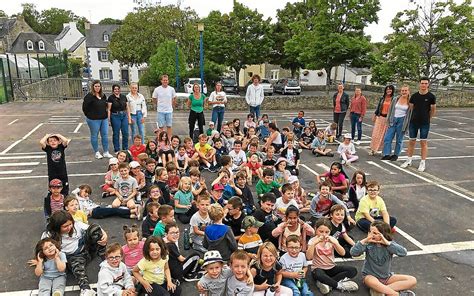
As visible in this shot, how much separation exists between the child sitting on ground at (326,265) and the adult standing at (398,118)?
6.77m

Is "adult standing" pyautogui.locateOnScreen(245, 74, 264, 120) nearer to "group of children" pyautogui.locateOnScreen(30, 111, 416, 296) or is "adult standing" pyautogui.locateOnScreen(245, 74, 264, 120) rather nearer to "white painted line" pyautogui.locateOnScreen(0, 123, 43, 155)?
"group of children" pyautogui.locateOnScreen(30, 111, 416, 296)

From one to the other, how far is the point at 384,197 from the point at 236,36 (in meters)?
26.2

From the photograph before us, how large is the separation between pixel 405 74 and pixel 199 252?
2084cm

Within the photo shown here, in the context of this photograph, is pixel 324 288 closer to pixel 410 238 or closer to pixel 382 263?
pixel 382 263

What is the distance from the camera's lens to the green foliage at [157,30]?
103 ft

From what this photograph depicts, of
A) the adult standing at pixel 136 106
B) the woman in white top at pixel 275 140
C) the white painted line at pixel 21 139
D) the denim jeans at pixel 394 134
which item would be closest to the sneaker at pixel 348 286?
the woman in white top at pixel 275 140

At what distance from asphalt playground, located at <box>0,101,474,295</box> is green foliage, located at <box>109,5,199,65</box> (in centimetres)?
1751

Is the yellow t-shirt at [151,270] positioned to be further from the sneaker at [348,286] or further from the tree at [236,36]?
the tree at [236,36]

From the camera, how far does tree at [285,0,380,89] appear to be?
23.8 metres

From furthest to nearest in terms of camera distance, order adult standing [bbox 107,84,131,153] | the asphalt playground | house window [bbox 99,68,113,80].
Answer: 1. house window [bbox 99,68,113,80]
2. adult standing [bbox 107,84,131,153]
3. the asphalt playground

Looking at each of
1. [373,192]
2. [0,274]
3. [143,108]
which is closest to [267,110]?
[143,108]

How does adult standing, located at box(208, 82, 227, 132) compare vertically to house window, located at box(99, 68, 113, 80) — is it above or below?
below

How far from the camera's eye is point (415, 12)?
21844mm

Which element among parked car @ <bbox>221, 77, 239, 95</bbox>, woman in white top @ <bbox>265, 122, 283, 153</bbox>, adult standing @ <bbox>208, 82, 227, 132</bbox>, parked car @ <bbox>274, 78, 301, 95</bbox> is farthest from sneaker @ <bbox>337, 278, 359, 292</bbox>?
parked car @ <bbox>274, 78, 301, 95</bbox>
